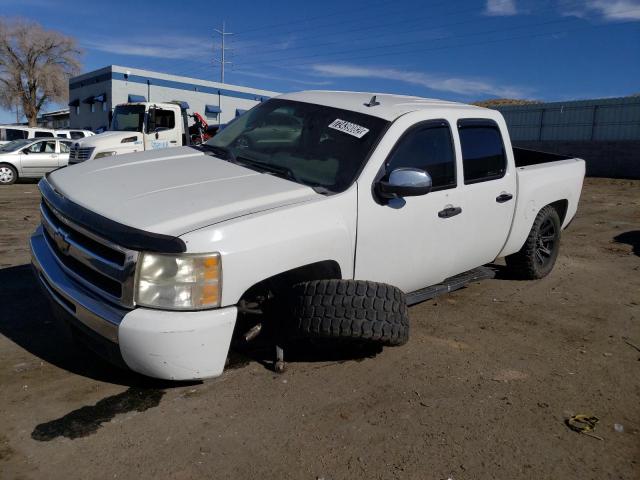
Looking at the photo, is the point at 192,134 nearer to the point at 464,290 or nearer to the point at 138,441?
the point at 464,290

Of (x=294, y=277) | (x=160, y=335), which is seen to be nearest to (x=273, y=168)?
(x=294, y=277)

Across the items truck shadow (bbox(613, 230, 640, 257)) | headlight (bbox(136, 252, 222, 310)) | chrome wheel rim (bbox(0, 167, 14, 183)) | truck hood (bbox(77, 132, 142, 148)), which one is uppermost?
truck hood (bbox(77, 132, 142, 148))

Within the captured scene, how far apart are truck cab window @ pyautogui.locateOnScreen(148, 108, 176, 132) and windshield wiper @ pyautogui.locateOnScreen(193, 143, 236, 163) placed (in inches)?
443

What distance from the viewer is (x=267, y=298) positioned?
329 centimetres

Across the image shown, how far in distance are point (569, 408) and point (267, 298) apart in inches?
75.1

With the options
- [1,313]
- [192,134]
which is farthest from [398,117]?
[192,134]

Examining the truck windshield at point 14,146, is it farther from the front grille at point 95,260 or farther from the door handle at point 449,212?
the door handle at point 449,212

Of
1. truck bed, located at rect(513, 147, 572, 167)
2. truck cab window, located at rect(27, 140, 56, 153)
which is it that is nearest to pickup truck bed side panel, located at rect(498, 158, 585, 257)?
truck bed, located at rect(513, 147, 572, 167)

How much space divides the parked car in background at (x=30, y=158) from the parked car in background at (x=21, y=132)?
4762mm

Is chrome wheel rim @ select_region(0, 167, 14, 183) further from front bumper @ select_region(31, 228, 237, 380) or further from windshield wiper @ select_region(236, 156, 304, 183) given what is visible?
front bumper @ select_region(31, 228, 237, 380)

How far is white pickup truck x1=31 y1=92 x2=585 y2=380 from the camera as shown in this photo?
2760mm

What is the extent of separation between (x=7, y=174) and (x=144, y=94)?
18.8 m

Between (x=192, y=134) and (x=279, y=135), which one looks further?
(x=192, y=134)

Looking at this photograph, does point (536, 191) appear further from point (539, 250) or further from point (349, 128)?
point (349, 128)
